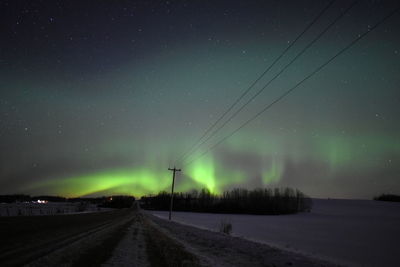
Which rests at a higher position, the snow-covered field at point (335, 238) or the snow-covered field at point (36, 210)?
the snow-covered field at point (36, 210)

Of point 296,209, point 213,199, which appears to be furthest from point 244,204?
point 213,199

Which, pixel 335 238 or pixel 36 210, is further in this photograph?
pixel 36 210

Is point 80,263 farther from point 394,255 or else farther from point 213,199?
point 213,199

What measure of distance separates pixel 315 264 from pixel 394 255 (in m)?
10.4

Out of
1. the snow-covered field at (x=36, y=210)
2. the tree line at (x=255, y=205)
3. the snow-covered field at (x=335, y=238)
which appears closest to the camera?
the snow-covered field at (x=335, y=238)

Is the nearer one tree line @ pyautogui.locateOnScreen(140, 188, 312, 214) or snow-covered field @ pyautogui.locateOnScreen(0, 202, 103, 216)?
snow-covered field @ pyautogui.locateOnScreen(0, 202, 103, 216)

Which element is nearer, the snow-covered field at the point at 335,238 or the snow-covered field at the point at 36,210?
the snow-covered field at the point at 335,238

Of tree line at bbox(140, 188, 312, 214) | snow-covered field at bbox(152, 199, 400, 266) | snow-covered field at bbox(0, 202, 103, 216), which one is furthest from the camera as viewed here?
tree line at bbox(140, 188, 312, 214)

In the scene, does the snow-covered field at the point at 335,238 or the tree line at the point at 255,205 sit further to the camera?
the tree line at the point at 255,205

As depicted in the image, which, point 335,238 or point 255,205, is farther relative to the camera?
point 255,205

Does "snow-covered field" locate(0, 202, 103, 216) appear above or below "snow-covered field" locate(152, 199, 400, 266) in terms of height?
above

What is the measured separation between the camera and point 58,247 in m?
13.1

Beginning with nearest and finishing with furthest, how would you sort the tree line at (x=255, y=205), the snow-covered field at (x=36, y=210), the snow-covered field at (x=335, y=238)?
the snow-covered field at (x=335, y=238) < the snow-covered field at (x=36, y=210) < the tree line at (x=255, y=205)

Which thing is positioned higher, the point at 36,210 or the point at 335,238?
the point at 36,210
